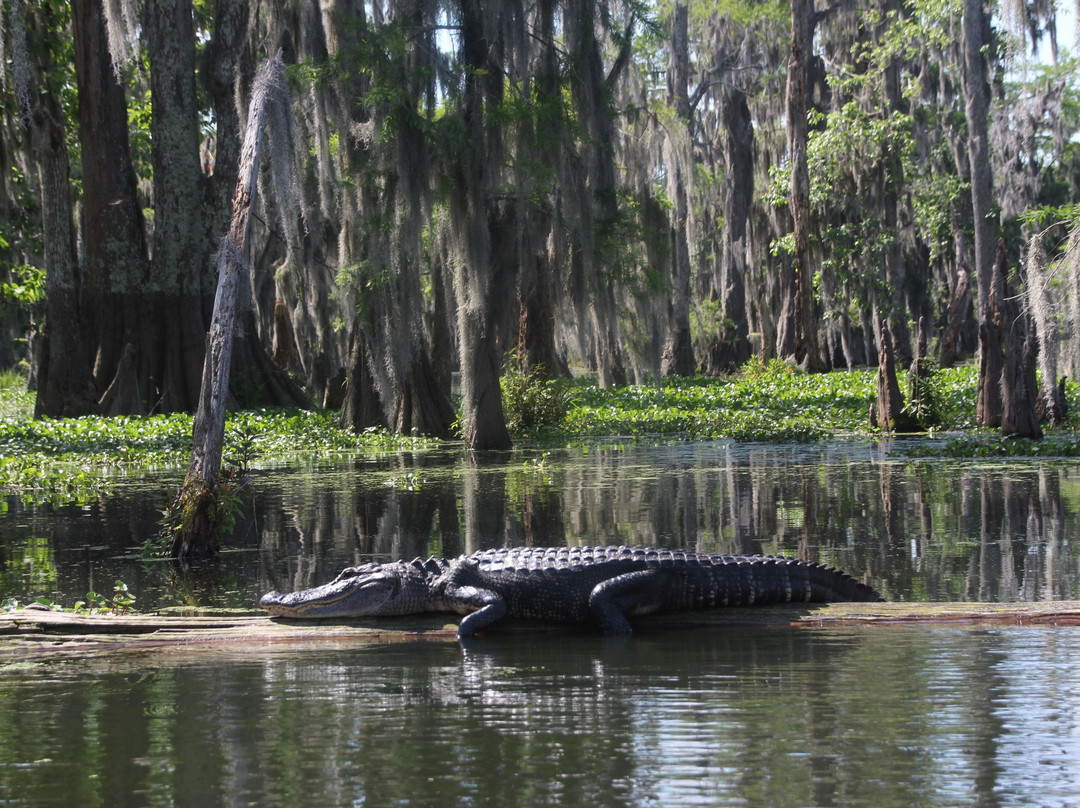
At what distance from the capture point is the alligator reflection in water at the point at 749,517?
709 centimetres

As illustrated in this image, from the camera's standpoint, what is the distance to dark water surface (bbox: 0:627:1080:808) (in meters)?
3.28

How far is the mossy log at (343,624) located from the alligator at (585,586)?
0.10 m

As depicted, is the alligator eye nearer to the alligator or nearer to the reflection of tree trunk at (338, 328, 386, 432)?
the alligator

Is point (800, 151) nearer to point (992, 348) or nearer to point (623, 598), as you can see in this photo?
point (992, 348)

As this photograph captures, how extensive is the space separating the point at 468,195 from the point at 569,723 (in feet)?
42.6

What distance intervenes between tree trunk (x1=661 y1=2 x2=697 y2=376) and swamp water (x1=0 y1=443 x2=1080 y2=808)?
1858cm

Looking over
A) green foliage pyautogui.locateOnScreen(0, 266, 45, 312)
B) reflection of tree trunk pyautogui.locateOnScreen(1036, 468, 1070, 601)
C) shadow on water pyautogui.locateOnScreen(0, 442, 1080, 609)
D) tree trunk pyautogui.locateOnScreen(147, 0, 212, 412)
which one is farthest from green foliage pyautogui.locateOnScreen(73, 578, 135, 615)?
green foliage pyautogui.locateOnScreen(0, 266, 45, 312)

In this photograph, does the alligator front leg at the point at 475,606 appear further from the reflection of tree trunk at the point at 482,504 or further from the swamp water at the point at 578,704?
the reflection of tree trunk at the point at 482,504

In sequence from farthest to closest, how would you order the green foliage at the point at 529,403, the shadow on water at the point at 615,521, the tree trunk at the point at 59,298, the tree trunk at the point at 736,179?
the tree trunk at the point at 736,179 → the tree trunk at the point at 59,298 → the green foliage at the point at 529,403 → the shadow on water at the point at 615,521

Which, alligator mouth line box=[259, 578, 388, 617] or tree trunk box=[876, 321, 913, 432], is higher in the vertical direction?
tree trunk box=[876, 321, 913, 432]

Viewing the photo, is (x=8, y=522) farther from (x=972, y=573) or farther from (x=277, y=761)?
(x=972, y=573)

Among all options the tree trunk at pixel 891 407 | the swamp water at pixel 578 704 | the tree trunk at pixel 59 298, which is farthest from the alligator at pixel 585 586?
the tree trunk at pixel 59 298

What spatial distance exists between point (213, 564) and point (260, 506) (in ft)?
10.0

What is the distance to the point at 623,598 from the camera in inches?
222
